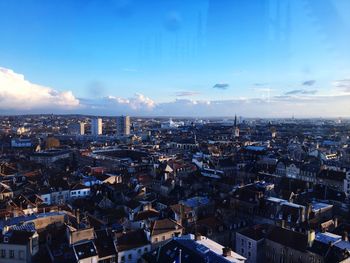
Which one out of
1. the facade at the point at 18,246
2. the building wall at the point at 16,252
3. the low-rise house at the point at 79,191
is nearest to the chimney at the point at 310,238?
the facade at the point at 18,246

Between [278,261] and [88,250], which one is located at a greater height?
[88,250]

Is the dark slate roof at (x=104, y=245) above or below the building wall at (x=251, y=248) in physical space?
above

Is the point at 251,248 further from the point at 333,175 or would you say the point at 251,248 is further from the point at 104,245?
the point at 333,175

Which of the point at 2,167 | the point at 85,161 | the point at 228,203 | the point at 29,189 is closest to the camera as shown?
the point at 228,203

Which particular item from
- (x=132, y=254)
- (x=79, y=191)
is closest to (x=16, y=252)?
(x=132, y=254)

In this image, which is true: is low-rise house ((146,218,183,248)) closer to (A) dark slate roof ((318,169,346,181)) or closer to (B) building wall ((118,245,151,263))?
(B) building wall ((118,245,151,263))

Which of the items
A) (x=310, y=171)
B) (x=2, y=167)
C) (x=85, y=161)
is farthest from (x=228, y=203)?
(x=85, y=161)

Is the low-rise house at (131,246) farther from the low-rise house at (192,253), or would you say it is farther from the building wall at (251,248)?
the building wall at (251,248)

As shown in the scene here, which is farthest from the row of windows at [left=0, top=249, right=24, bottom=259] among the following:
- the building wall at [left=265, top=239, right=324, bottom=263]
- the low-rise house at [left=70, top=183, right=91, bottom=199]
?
the low-rise house at [left=70, top=183, right=91, bottom=199]

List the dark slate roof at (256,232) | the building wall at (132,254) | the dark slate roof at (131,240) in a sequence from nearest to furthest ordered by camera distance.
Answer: the building wall at (132,254), the dark slate roof at (131,240), the dark slate roof at (256,232)

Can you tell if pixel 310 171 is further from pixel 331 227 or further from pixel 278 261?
pixel 278 261

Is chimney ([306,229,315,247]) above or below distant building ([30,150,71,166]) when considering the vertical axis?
above
